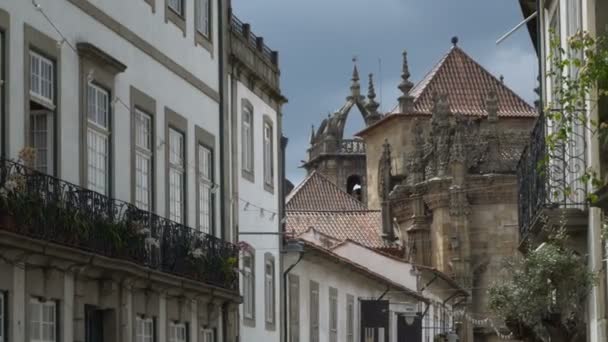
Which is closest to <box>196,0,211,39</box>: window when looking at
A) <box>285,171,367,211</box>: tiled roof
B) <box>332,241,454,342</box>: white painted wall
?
<box>332,241,454,342</box>: white painted wall

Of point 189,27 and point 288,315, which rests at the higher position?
point 189,27

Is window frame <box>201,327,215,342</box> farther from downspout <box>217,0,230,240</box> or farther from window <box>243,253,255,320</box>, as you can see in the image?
window <box>243,253,255,320</box>

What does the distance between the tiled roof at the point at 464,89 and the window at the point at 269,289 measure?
51862 millimetres

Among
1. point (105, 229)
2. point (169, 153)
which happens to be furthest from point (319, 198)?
point (105, 229)

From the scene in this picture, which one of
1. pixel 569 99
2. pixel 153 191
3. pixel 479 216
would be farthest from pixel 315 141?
pixel 569 99

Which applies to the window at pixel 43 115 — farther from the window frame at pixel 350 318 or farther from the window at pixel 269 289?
the window frame at pixel 350 318

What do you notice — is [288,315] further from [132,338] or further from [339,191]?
[339,191]

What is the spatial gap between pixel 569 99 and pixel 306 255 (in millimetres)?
29731

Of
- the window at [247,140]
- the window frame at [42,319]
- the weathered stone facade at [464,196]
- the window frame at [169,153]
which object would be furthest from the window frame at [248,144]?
the weathered stone facade at [464,196]

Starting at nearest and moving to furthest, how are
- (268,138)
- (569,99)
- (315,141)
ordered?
(569,99) < (268,138) < (315,141)

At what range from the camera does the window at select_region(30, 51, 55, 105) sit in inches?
968

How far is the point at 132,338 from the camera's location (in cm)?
2853

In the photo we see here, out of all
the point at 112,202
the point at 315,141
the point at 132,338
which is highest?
the point at 315,141

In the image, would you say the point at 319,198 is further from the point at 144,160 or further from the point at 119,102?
the point at 119,102
